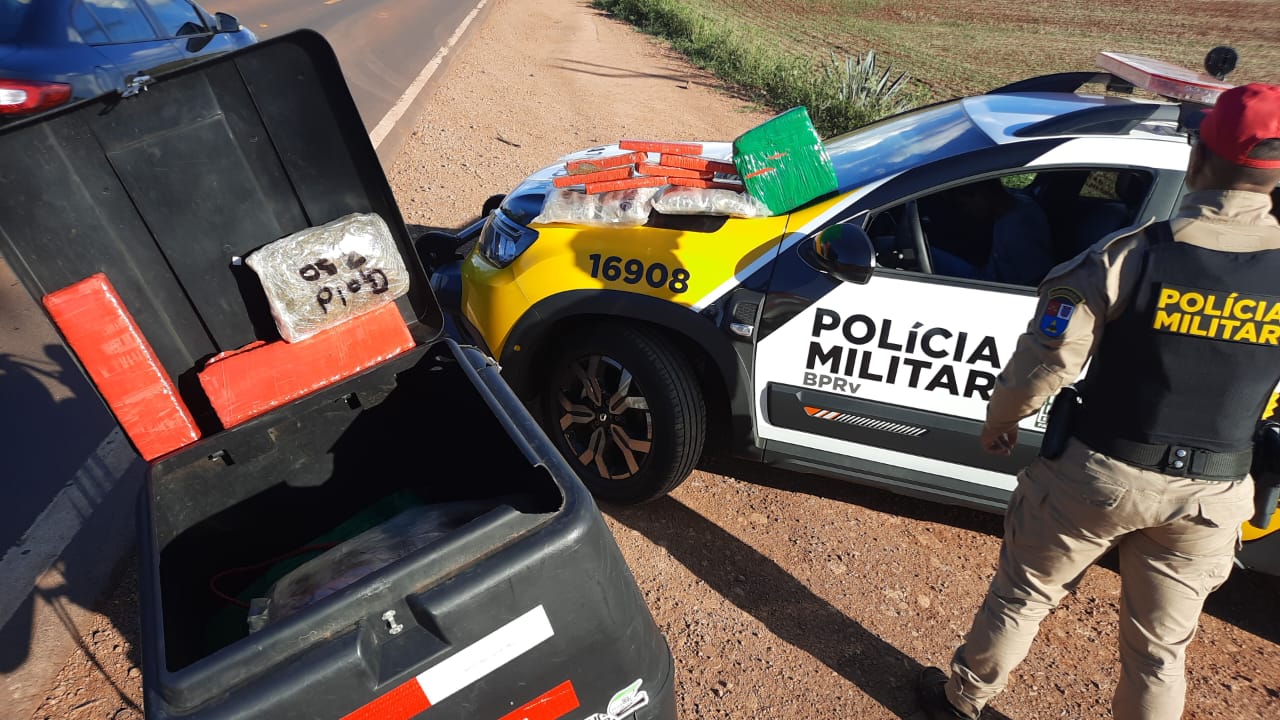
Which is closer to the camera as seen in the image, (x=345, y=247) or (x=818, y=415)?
(x=345, y=247)

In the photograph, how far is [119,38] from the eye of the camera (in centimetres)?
623

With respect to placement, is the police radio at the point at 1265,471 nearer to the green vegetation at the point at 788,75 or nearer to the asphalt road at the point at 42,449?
the asphalt road at the point at 42,449

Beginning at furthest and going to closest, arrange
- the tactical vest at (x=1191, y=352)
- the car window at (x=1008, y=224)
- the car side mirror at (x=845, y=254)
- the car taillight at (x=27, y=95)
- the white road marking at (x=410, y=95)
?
1. the white road marking at (x=410, y=95)
2. the car taillight at (x=27, y=95)
3. the car window at (x=1008, y=224)
4. the car side mirror at (x=845, y=254)
5. the tactical vest at (x=1191, y=352)

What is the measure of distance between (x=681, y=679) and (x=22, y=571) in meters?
2.61

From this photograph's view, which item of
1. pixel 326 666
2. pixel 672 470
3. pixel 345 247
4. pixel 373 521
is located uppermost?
pixel 345 247

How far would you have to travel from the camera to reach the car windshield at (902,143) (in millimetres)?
3043

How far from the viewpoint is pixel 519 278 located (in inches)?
134

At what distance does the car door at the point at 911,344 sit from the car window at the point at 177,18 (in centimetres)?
635

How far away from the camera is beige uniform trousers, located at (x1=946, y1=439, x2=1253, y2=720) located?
6.83ft

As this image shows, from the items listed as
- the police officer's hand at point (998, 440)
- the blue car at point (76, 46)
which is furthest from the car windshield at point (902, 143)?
the blue car at point (76, 46)

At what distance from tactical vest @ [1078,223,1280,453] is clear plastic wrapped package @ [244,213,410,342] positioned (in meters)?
2.00

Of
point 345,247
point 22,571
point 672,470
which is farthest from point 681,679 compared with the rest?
point 22,571

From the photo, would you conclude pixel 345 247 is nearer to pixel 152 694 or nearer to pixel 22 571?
pixel 152 694

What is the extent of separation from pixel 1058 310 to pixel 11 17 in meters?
7.49
